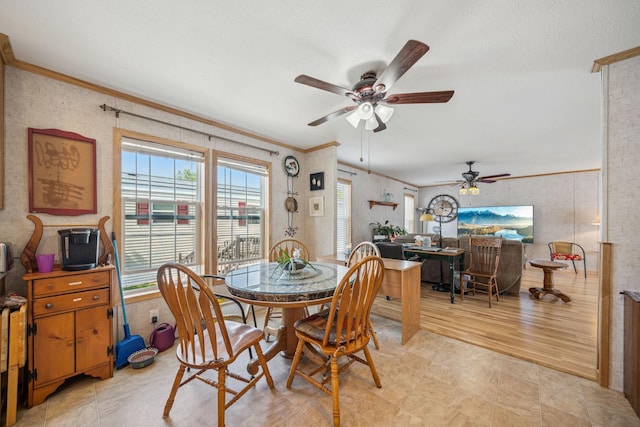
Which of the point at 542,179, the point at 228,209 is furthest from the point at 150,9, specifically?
the point at 542,179

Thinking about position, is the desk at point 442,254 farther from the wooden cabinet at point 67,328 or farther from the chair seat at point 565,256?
the wooden cabinet at point 67,328

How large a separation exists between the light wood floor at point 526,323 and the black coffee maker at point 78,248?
3175 millimetres

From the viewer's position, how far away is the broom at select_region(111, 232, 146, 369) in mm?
2107

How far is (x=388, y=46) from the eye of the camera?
5.50ft

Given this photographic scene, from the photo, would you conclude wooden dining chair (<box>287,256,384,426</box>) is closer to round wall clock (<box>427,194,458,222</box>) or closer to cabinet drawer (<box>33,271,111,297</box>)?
cabinet drawer (<box>33,271,111,297</box>)

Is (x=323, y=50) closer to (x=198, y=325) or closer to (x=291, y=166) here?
(x=198, y=325)

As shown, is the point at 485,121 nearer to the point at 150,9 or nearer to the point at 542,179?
the point at 150,9

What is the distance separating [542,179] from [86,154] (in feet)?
30.0

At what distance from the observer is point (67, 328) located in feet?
5.87

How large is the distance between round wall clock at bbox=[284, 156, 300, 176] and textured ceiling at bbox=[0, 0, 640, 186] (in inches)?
36.9

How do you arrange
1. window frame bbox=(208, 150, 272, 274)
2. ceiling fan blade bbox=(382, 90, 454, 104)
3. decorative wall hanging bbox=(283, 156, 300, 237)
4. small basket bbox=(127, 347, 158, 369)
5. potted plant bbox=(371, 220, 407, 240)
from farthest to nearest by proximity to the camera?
potted plant bbox=(371, 220, 407, 240), decorative wall hanging bbox=(283, 156, 300, 237), window frame bbox=(208, 150, 272, 274), small basket bbox=(127, 347, 158, 369), ceiling fan blade bbox=(382, 90, 454, 104)

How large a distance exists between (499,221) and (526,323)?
502 cm

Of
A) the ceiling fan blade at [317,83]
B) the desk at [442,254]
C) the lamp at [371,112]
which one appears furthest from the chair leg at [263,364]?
the desk at [442,254]

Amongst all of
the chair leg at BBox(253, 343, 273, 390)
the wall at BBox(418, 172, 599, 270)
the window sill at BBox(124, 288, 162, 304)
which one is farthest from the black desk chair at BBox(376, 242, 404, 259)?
the wall at BBox(418, 172, 599, 270)
